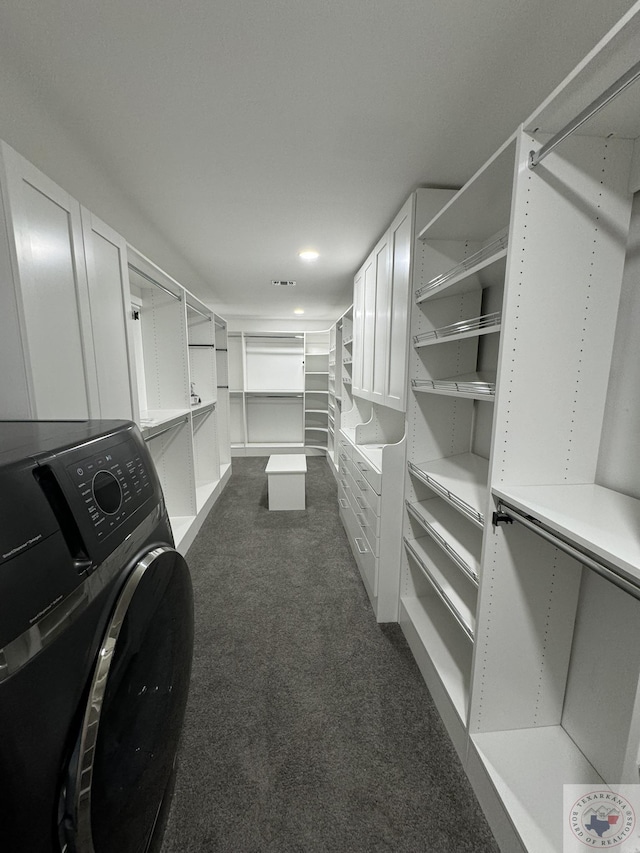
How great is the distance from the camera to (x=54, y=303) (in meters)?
1.18

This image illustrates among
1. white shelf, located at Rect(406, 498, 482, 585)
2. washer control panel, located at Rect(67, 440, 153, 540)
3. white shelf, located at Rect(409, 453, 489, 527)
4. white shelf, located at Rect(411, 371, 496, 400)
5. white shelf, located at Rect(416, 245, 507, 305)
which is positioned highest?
white shelf, located at Rect(416, 245, 507, 305)

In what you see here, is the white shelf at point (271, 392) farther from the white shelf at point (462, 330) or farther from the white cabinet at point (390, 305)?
the white shelf at point (462, 330)

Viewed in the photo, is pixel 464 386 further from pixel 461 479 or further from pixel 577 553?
pixel 577 553

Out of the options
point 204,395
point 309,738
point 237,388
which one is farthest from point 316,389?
point 309,738

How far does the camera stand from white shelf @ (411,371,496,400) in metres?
1.11

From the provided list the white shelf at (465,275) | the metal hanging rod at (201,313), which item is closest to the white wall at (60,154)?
the metal hanging rod at (201,313)

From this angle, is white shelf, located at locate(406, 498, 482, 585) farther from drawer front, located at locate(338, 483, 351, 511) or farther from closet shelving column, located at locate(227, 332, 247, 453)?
closet shelving column, located at locate(227, 332, 247, 453)

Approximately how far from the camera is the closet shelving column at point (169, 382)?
2709 mm

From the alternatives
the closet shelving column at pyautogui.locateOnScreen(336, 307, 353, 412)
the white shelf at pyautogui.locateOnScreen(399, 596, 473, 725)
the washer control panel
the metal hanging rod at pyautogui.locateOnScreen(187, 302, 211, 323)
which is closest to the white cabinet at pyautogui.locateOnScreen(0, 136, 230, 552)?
the metal hanging rod at pyautogui.locateOnScreen(187, 302, 211, 323)

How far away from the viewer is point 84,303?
135cm

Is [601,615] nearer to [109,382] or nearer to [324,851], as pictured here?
[324,851]

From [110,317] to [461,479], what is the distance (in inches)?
69.3

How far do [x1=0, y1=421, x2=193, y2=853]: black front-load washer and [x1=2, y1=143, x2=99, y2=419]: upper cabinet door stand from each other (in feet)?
1.64

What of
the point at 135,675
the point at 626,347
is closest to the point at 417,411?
the point at 626,347
